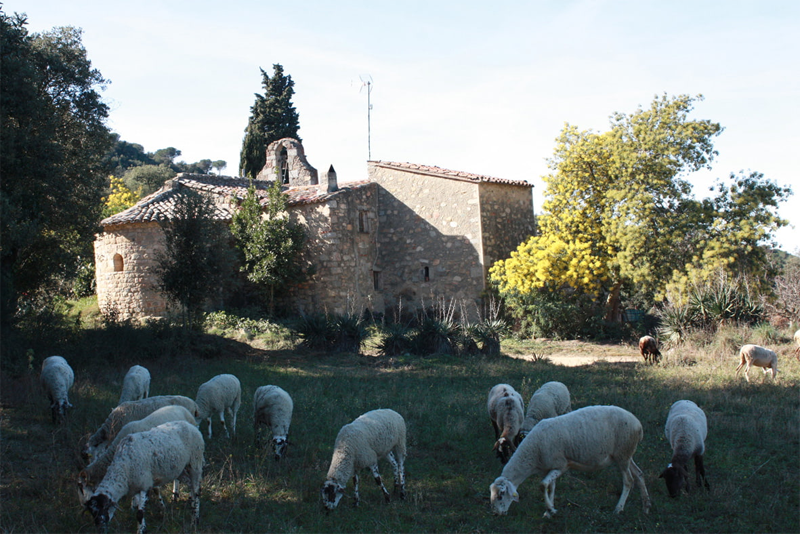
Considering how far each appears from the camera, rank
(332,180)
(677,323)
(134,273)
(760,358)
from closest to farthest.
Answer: (760,358) < (677,323) < (134,273) < (332,180)

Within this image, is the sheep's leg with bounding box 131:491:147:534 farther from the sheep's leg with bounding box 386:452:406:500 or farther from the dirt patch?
the dirt patch

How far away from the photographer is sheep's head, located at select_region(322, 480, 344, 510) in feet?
19.1

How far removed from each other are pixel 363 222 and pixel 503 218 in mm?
5417

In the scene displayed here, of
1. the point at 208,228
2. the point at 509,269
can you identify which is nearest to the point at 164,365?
the point at 208,228

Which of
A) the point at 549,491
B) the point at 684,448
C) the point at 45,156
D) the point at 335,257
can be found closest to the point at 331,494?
the point at 549,491

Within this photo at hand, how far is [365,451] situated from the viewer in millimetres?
6141

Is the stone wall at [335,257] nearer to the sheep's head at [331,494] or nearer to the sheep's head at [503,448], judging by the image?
the sheep's head at [503,448]

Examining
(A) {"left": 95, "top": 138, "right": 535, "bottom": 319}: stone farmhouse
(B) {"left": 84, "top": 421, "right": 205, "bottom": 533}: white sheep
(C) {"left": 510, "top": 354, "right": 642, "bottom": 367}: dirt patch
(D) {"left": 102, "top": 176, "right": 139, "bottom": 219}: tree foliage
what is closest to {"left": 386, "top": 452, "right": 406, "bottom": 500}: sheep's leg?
(B) {"left": 84, "top": 421, "right": 205, "bottom": 533}: white sheep

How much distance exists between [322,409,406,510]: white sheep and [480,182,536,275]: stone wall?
51.8ft

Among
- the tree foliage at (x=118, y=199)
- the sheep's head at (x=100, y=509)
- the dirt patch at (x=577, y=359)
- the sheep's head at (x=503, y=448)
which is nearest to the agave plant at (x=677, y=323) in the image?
the dirt patch at (x=577, y=359)

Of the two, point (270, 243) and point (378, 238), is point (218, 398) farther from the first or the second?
point (378, 238)

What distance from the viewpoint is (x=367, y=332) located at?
1773cm

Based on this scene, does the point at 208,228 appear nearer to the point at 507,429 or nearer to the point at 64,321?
the point at 64,321

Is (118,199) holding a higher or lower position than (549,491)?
higher
